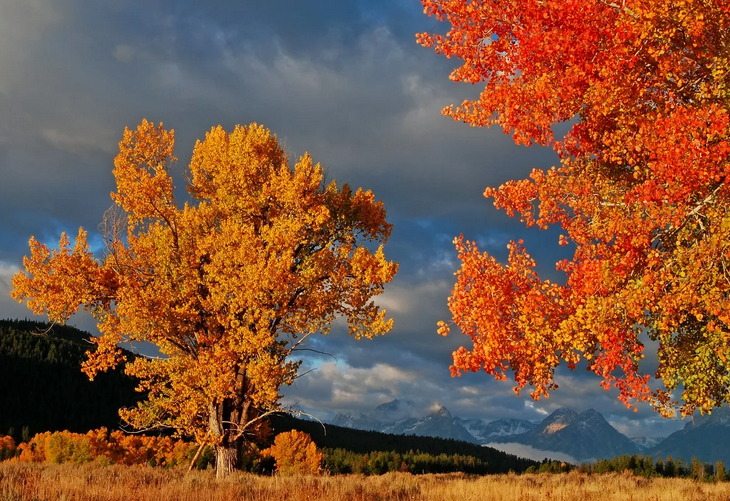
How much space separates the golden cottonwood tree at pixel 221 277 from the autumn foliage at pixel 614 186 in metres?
7.61

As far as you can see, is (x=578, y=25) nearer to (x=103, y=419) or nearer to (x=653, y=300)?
(x=653, y=300)

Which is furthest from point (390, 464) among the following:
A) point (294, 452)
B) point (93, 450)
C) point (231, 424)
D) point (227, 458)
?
point (231, 424)

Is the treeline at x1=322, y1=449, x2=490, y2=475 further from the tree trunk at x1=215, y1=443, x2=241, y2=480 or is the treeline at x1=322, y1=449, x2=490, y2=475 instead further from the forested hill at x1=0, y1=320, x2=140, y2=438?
the forested hill at x1=0, y1=320, x2=140, y2=438

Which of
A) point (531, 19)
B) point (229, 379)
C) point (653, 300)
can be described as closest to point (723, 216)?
point (653, 300)

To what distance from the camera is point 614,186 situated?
1834 cm

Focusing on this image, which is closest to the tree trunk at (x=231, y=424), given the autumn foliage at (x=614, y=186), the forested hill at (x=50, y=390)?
the autumn foliage at (x=614, y=186)

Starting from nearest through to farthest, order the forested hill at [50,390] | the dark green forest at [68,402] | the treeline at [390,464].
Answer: the treeline at [390,464], the dark green forest at [68,402], the forested hill at [50,390]

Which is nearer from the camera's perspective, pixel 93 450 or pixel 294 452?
pixel 93 450

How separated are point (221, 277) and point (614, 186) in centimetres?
1440

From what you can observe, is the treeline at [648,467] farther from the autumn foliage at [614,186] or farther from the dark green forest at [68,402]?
the dark green forest at [68,402]

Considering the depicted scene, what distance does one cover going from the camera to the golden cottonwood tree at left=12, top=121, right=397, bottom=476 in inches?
904

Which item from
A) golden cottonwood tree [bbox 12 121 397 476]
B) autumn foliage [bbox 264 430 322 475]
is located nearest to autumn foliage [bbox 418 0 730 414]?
golden cottonwood tree [bbox 12 121 397 476]

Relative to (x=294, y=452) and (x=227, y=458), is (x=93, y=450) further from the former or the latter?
(x=227, y=458)

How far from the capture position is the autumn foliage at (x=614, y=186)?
45.8 feet
